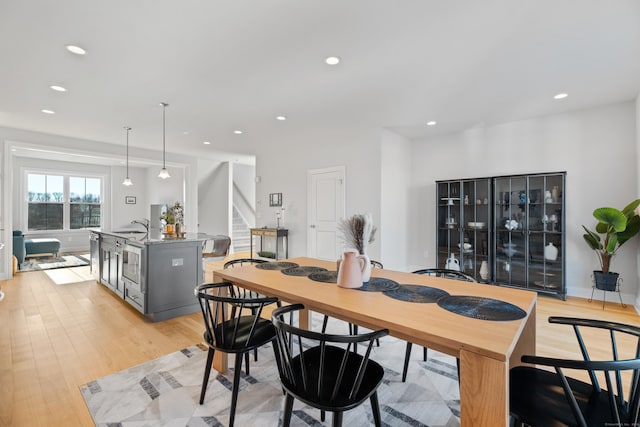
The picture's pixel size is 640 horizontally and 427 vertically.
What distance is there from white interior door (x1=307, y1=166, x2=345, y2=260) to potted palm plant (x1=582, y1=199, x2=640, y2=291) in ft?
11.2

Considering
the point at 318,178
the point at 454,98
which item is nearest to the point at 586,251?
the point at 454,98

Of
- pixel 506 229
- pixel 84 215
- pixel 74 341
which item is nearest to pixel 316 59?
pixel 74 341

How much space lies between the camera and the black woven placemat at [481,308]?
1382mm

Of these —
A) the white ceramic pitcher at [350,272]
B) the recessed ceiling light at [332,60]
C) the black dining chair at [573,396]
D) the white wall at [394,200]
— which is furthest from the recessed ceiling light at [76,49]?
the white wall at [394,200]

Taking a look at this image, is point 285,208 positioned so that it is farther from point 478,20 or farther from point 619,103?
point 619,103

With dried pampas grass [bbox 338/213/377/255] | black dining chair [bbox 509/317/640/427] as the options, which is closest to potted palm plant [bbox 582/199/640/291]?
black dining chair [bbox 509/317/640/427]

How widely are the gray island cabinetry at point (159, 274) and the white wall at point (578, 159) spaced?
4.42 m

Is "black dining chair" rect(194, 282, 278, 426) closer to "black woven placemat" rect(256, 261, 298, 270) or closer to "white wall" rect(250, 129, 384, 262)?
"black woven placemat" rect(256, 261, 298, 270)

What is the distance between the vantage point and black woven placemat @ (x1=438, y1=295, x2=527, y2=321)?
4.53 ft

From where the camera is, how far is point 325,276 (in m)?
2.16

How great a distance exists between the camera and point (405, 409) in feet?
6.02

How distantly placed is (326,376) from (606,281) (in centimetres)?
411

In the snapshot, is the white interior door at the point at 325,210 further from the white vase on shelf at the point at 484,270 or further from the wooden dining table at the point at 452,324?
the wooden dining table at the point at 452,324

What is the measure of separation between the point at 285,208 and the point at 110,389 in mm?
4543
